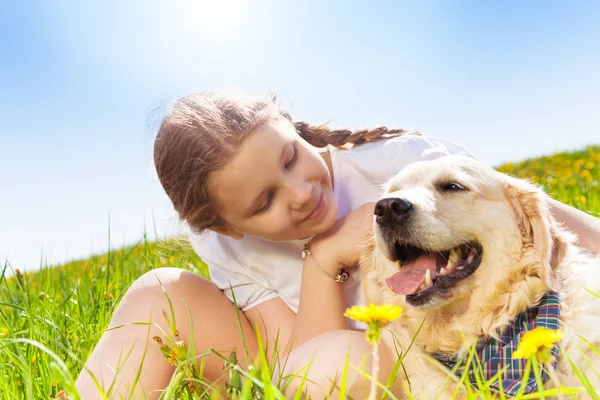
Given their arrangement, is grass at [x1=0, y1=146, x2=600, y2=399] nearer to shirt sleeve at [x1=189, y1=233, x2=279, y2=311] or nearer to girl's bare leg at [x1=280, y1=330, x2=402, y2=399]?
girl's bare leg at [x1=280, y1=330, x2=402, y2=399]

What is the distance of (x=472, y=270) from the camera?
2.03 m

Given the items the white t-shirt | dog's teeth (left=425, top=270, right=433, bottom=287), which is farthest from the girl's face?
dog's teeth (left=425, top=270, right=433, bottom=287)

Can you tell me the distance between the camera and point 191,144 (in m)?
2.60

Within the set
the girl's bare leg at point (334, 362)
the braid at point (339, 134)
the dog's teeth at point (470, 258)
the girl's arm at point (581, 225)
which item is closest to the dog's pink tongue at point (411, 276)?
the dog's teeth at point (470, 258)

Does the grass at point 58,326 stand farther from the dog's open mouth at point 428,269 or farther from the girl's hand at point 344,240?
the girl's hand at point 344,240

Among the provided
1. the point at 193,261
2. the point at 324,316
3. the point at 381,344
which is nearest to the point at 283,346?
the point at 324,316

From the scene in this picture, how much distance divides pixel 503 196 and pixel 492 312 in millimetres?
446

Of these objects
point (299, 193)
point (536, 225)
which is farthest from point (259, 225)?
point (536, 225)

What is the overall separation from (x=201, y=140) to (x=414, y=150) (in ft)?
3.35

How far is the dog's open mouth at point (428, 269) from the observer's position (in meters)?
1.99

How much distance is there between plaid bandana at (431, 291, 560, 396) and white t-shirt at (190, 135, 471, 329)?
0.84 meters

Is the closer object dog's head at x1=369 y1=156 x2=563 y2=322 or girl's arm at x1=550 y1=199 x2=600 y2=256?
dog's head at x1=369 y1=156 x2=563 y2=322

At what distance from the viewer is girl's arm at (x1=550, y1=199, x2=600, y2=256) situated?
2490mm

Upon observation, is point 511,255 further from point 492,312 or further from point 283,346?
point 283,346
